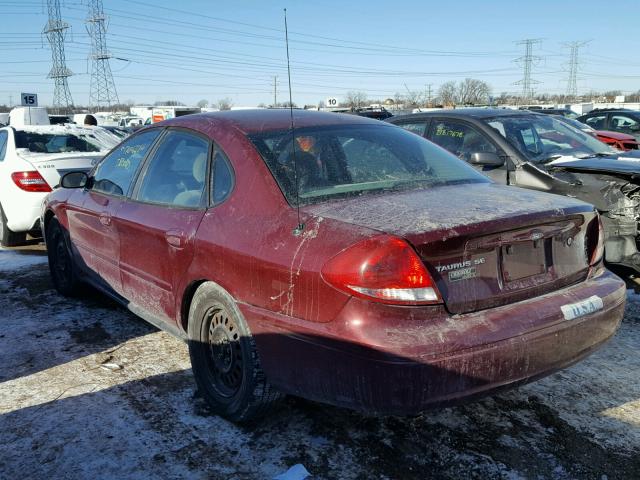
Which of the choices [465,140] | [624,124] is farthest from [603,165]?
[624,124]

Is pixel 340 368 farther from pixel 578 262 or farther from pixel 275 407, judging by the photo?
pixel 578 262

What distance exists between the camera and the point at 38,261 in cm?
685

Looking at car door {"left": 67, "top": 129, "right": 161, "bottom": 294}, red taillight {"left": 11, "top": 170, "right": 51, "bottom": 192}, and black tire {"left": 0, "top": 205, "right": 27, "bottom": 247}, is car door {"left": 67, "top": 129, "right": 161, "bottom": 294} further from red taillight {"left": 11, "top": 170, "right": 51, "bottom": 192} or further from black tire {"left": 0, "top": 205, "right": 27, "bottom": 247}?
black tire {"left": 0, "top": 205, "right": 27, "bottom": 247}

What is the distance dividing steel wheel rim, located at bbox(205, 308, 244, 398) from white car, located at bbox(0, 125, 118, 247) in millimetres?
4518

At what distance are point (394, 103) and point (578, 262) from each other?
56.8 metres

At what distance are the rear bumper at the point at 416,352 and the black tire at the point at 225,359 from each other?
8.9 inches

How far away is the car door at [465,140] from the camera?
5.80m

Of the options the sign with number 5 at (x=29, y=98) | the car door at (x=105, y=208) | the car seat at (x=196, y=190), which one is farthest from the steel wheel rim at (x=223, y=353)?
the sign with number 5 at (x=29, y=98)

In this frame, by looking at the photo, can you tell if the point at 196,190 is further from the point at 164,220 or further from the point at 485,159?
the point at 485,159

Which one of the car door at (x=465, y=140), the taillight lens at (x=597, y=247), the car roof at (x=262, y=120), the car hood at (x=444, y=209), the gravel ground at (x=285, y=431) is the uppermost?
the car roof at (x=262, y=120)

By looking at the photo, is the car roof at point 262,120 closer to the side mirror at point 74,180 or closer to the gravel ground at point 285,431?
the side mirror at point 74,180

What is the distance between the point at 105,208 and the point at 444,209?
255 centimetres

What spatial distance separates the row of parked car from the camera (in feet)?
7.78

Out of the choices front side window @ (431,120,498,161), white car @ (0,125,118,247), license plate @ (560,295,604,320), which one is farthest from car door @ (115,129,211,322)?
white car @ (0,125,118,247)
